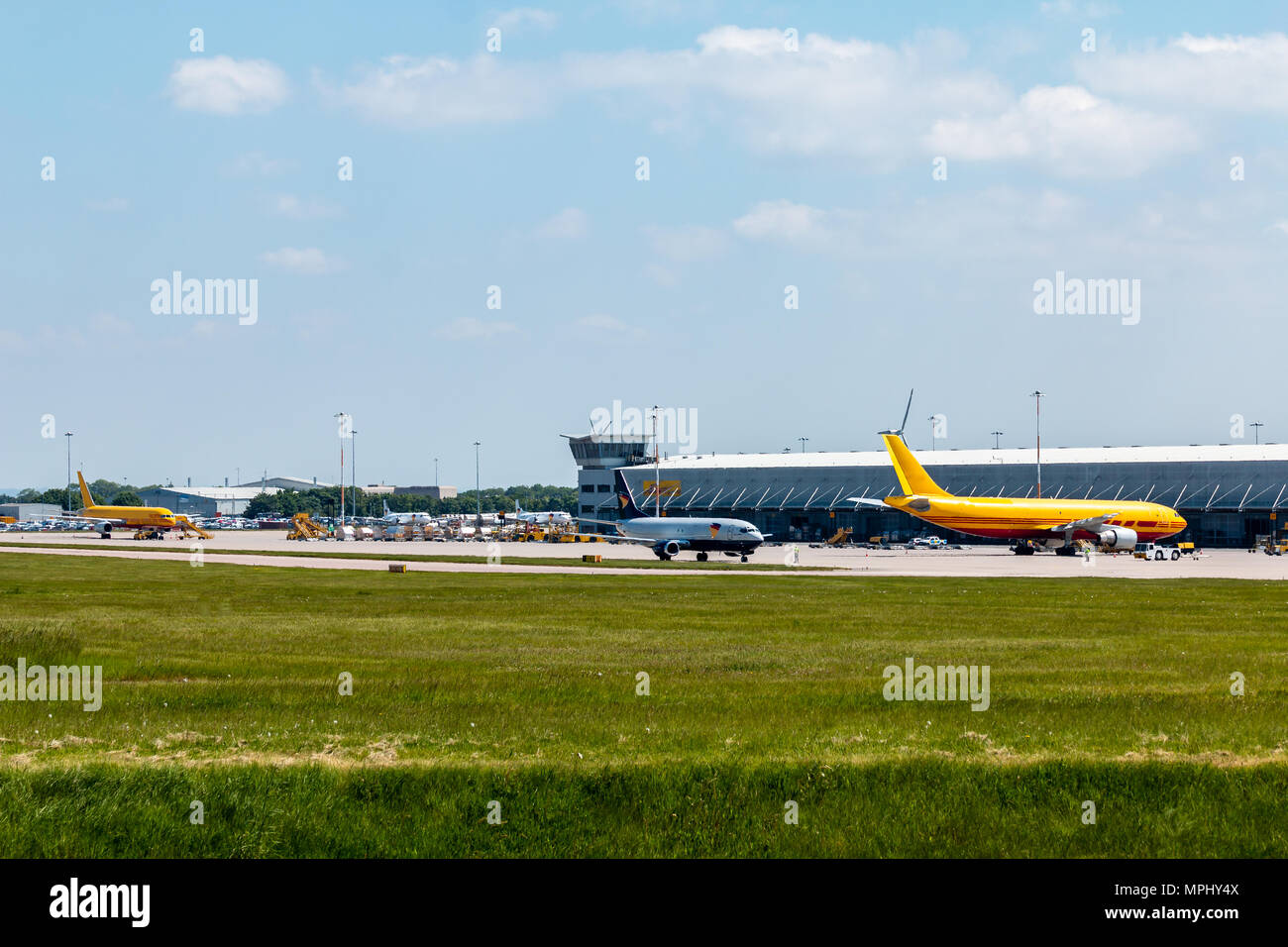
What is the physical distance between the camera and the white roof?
14538 cm

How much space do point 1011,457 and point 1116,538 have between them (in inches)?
2031

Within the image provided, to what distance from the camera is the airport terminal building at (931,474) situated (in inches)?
5458

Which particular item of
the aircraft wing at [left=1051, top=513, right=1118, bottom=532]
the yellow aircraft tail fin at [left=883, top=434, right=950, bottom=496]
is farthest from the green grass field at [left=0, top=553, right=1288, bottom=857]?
the yellow aircraft tail fin at [left=883, top=434, right=950, bottom=496]

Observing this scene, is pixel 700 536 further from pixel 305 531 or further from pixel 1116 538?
pixel 305 531

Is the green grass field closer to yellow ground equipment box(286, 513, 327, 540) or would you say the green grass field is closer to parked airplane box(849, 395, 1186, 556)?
parked airplane box(849, 395, 1186, 556)

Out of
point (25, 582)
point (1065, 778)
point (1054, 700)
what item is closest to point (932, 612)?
point (1054, 700)

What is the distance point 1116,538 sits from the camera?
108 m

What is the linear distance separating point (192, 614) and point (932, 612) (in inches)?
962

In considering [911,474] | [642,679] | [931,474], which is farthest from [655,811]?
[931,474]

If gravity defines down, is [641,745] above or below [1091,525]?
above

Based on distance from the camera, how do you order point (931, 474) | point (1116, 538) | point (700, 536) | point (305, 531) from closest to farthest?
1. point (700, 536)
2. point (1116, 538)
3. point (931, 474)
4. point (305, 531)

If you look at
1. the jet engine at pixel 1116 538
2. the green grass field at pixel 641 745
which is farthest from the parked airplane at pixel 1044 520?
the green grass field at pixel 641 745
